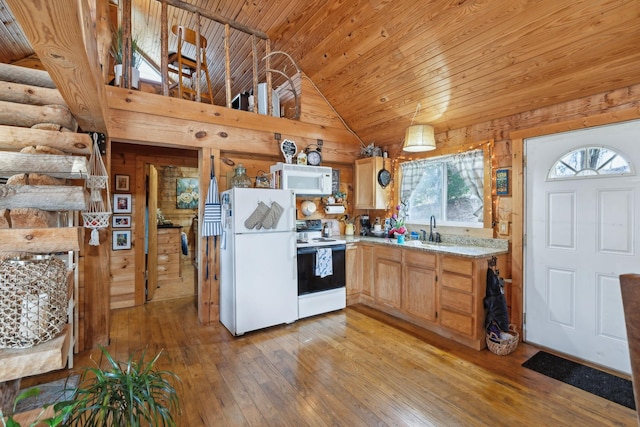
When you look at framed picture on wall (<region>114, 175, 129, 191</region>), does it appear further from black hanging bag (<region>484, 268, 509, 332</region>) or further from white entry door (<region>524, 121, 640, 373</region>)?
white entry door (<region>524, 121, 640, 373</region>)

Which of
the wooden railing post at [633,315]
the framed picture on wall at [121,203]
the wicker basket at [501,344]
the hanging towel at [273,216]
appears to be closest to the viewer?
the wooden railing post at [633,315]

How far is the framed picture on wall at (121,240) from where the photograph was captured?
3.98 metres

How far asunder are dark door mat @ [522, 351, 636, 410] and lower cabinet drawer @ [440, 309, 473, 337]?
489mm

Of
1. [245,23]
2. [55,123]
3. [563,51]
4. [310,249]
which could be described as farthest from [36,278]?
[245,23]

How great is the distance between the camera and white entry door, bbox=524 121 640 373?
2414 mm

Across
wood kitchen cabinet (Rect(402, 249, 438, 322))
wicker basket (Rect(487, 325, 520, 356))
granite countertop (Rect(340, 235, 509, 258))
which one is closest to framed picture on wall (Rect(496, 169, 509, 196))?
granite countertop (Rect(340, 235, 509, 258))

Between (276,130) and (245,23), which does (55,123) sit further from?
(245,23)

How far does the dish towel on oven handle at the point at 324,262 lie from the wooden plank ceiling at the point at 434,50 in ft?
6.21

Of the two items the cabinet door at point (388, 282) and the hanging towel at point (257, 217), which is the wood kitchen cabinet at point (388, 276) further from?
the hanging towel at point (257, 217)

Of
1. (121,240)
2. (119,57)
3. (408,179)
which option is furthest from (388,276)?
(119,57)

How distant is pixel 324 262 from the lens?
145 inches

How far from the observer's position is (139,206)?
409cm

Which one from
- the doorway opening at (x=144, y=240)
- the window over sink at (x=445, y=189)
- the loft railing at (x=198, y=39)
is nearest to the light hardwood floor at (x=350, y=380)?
the doorway opening at (x=144, y=240)

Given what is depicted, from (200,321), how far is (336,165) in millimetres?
2768
